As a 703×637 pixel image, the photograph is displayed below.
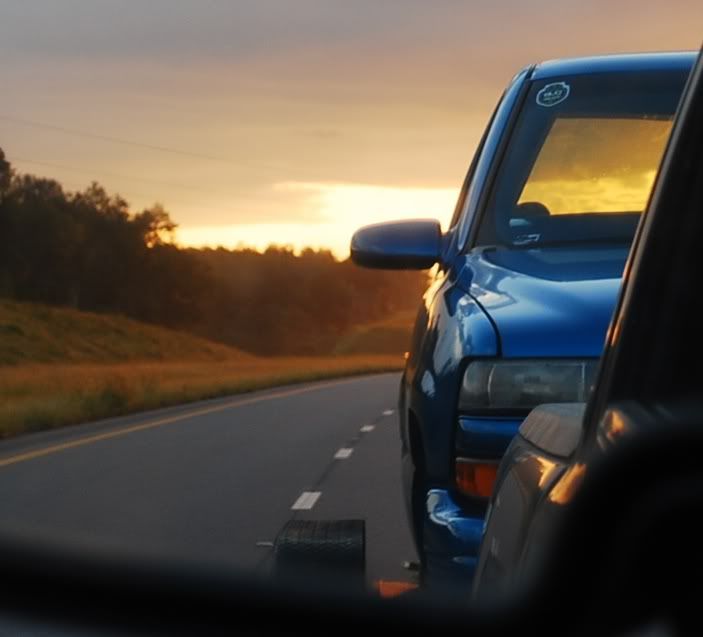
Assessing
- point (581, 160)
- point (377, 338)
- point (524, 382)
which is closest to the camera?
point (524, 382)

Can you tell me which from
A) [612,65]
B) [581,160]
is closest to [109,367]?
[612,65]

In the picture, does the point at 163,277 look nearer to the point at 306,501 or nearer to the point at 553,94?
the point at 306,501

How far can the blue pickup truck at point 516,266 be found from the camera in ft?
14.9

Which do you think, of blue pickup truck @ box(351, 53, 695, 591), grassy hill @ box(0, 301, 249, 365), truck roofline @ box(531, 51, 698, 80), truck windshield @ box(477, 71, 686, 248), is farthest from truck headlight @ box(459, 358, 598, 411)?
grassy hill @ box(0, 301, 249, 365)

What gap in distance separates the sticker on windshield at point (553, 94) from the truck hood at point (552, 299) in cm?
83

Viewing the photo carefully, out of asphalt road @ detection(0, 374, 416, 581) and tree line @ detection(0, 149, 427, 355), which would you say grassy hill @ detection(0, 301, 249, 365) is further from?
asphalt road @ detection(0, 374, 416, 581)

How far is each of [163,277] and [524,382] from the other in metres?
91.1

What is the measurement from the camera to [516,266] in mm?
5016

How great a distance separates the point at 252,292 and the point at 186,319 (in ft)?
105

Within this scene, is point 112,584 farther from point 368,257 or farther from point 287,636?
point 368,257

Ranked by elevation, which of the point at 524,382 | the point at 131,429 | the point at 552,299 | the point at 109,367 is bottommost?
the point at 109,367

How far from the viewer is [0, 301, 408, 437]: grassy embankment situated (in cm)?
2278

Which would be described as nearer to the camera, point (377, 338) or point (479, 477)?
point (479, 477)

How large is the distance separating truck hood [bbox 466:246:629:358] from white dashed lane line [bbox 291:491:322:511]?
544cm
